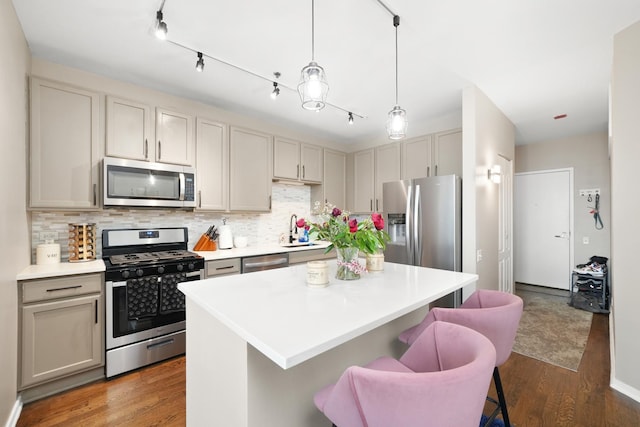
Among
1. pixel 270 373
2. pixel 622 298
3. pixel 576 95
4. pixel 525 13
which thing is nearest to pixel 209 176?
pixel 270 373

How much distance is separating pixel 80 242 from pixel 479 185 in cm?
381

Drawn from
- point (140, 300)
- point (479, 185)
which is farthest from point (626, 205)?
point (140, 300)

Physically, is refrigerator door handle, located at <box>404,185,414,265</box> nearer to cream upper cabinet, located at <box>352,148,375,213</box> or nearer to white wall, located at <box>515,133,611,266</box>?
cream upper cabinet, located at <box>352,148,375,213</box>

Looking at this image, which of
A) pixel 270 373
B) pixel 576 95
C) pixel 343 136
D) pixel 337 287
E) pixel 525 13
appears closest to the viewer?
pixel 270 373

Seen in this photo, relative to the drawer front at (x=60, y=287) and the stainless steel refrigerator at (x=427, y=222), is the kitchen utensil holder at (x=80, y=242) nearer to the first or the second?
the drawer front at (x=60, y=287)

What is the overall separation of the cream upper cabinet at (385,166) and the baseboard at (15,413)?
4.08m

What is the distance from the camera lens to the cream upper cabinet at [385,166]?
4.12m

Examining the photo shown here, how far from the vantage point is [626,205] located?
2.02 m

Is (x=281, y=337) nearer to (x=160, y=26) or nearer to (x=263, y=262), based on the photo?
(x=160, y=26)

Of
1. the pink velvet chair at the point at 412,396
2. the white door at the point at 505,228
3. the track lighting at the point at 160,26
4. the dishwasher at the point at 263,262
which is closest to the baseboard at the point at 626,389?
the white door at the point at 505,228

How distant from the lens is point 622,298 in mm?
2029

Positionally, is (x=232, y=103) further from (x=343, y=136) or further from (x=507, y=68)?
(x=507, y=68)

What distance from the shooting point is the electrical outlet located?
2453 millimetres

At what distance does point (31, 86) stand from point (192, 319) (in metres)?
2.30
